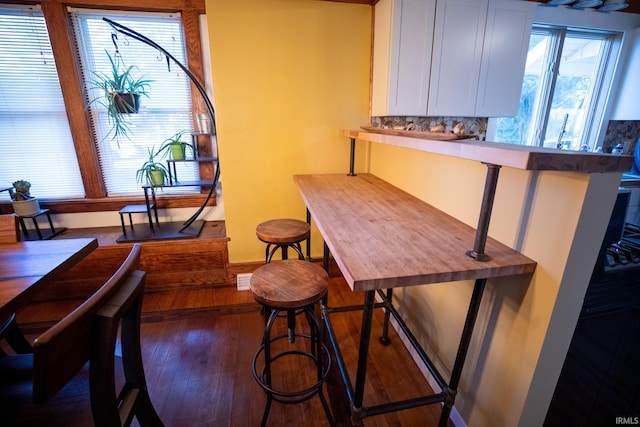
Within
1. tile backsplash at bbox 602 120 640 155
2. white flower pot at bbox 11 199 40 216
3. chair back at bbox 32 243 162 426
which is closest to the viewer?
chair back at bbox 32 243 162 426

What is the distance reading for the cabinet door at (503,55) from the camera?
7.36ft

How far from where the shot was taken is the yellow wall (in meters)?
2.13

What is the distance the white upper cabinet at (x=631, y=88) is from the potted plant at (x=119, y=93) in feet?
14.9

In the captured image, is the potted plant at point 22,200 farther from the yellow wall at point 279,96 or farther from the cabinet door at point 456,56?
the cabinet door at point 456,56

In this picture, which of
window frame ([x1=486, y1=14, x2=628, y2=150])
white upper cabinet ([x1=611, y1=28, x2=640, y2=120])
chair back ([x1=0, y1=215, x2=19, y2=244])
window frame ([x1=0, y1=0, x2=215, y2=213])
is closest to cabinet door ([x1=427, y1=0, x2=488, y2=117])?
window frame ([x1=486, y1=14, x2=628, y2=150])

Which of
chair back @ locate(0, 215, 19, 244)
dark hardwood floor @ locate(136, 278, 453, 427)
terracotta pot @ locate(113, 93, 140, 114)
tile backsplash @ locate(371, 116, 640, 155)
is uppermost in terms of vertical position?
terracotta pot @ locate(113, 93, 140, 114)

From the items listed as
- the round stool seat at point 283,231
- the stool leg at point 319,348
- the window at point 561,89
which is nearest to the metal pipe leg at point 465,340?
the stool leg at point 319,348

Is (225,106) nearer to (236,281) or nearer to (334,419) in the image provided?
(236,281)

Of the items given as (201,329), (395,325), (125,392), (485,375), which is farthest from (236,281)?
(485,375)

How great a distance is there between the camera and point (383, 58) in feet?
7.11

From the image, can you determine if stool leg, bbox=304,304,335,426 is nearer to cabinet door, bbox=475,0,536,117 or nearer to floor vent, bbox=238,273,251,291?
floor vent, bbox=238,273,251,291

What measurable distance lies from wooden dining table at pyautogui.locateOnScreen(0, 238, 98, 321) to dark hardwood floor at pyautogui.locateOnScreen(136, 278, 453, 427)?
86 cm

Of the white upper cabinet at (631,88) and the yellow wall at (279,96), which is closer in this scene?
the yellow wall at (279,96)

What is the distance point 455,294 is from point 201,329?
1727 millimetres
